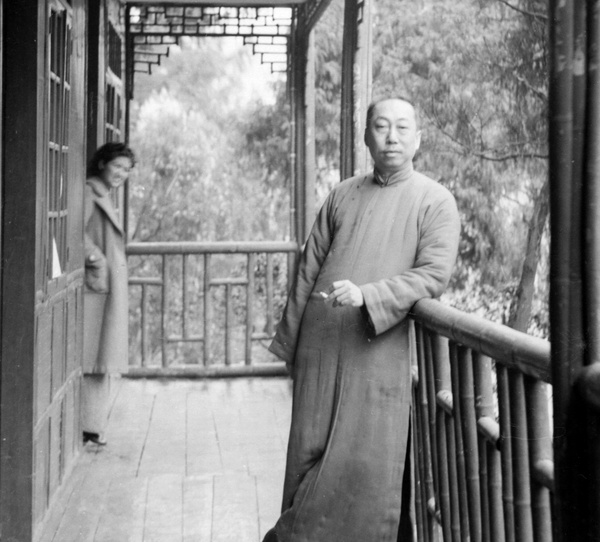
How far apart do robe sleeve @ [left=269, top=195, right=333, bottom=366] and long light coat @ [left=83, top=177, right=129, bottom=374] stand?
1.70 metres

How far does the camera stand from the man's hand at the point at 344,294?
2.38 m

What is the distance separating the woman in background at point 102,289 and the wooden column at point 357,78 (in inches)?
43.8

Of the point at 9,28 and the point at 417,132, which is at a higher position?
the point at 9,28

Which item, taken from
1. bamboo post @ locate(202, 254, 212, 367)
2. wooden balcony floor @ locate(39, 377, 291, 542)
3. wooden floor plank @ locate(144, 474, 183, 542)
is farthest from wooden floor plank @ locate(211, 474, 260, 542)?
bamboo post @ locate(202, 254, 212, 367)

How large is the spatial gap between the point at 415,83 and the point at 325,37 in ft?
6.19

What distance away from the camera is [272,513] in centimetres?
334

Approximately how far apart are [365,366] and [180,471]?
1.57 metres

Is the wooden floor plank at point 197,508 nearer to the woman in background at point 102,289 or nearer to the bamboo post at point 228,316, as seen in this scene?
the woman in background at point 102,289

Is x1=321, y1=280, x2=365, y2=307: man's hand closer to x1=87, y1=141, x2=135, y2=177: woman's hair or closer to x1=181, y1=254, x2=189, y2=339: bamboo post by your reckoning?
x1=87, y1=141, x2=135, y2=177: woman's hair

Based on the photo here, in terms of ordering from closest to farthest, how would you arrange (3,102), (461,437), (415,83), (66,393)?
(461,437)
(3,102)
(66,393)
(415,83)

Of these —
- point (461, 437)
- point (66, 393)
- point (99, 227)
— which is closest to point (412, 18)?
point (99, 227)

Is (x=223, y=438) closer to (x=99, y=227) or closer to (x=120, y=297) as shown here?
(x=120, y=297)

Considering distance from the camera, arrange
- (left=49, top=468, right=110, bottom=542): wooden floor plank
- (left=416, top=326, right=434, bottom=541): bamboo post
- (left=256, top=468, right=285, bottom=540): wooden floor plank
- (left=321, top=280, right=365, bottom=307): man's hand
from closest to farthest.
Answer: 1. (left=321, top=280, right=365, bottom=307): man's hand
2. (left=416, top=326, right=434, bottom=541): bamboo post
3. (left=49, top=468, right=110, bottom=542): wooden floor plank
4. (left=256, top=468, right=285, bottom=540): wooden floor plank

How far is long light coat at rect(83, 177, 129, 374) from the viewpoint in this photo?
423cm
